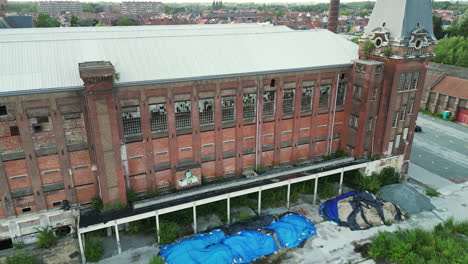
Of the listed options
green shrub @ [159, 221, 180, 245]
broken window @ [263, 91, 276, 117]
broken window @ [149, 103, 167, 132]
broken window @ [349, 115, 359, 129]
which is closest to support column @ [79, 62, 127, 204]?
broken window @ [149, 103, 167, 132]

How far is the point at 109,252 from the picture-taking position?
26.2m

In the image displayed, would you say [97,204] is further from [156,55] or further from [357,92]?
[357,92]

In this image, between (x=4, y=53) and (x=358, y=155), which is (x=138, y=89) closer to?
(x=4, y=53)

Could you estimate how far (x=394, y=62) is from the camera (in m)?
32.5

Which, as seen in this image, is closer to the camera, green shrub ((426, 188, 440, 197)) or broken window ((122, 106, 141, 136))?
broken window ((122, 106, 141, 136))

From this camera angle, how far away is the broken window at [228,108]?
30391 mm

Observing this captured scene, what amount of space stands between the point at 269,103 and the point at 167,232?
14.7m

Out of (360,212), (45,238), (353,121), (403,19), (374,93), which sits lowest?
(360,212)

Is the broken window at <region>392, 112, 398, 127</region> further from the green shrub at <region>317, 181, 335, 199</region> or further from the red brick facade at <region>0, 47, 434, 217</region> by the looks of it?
the green shrub at <region>317, 181, 335, 199</region>

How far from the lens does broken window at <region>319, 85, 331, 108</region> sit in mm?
34281

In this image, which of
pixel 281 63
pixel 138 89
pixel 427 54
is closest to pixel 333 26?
pixel 427 54

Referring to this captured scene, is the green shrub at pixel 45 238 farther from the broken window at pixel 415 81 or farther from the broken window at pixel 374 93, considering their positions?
the broken window at pixel 415 81

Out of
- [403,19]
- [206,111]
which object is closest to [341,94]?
[403,19]

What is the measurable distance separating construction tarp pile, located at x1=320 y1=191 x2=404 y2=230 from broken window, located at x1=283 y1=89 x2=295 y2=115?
9.45 m
